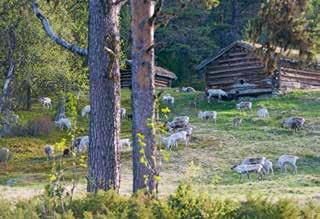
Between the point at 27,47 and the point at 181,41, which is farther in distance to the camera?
the point at 181,41

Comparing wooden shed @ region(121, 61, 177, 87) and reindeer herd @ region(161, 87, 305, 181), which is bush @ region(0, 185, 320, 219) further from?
wooden shed @ region(121, 61, 177, 87)

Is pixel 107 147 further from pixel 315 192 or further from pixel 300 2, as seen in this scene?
pixel 315 192

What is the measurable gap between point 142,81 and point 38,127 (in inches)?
1110

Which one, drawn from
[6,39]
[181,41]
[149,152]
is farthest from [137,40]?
[181,41]

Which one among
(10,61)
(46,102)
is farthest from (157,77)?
(10,61)

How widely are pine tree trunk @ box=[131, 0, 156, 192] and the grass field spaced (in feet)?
22.6

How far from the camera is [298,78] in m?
48.1

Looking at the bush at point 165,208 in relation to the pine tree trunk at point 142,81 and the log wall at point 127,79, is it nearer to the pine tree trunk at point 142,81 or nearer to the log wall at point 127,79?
the pine tree trunk at point 142,81

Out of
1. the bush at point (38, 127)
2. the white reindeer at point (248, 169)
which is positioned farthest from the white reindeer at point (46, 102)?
the white reindeer at point (248, 169)

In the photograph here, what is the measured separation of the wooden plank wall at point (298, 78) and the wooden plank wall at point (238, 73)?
1.11m

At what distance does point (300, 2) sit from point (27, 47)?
25.5 meters

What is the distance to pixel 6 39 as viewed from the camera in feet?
118

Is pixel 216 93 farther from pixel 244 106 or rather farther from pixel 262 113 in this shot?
pixel 262 113

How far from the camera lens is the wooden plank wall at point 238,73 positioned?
47.2 m
